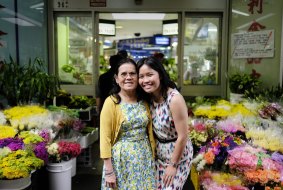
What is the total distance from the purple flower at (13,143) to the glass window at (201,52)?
15.2 feet

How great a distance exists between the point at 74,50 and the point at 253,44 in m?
3.79

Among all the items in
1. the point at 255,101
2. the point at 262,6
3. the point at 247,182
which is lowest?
the point at 247,182

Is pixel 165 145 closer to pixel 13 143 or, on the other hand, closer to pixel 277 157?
pixel 277 157

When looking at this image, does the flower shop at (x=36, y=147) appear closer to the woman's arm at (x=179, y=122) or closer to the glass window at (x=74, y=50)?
the woman's arm at (x=179, y=122)

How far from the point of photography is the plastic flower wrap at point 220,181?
226 cm

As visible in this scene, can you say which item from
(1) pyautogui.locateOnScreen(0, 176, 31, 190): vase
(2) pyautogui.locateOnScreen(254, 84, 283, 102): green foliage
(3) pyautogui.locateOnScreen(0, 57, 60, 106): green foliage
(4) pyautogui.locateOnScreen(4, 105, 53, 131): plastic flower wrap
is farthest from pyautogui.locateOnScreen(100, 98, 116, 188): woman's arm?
(2) pyautogui.locateOnScreen(254, 84, 283, 102): green foliage

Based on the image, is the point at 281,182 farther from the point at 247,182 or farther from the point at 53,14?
the point at 53,14

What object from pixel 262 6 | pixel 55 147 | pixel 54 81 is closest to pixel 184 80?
pixel 262 6

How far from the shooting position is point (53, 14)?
6770 millimetres

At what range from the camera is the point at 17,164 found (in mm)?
2475

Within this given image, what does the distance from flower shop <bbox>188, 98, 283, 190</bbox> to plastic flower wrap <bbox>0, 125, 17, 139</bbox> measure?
5.88ft

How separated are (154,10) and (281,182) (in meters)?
5.19

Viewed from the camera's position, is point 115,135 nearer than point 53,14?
Yes

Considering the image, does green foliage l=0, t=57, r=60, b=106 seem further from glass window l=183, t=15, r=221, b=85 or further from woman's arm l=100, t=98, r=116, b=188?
glass window l=183, t=15, r=221, b=85
